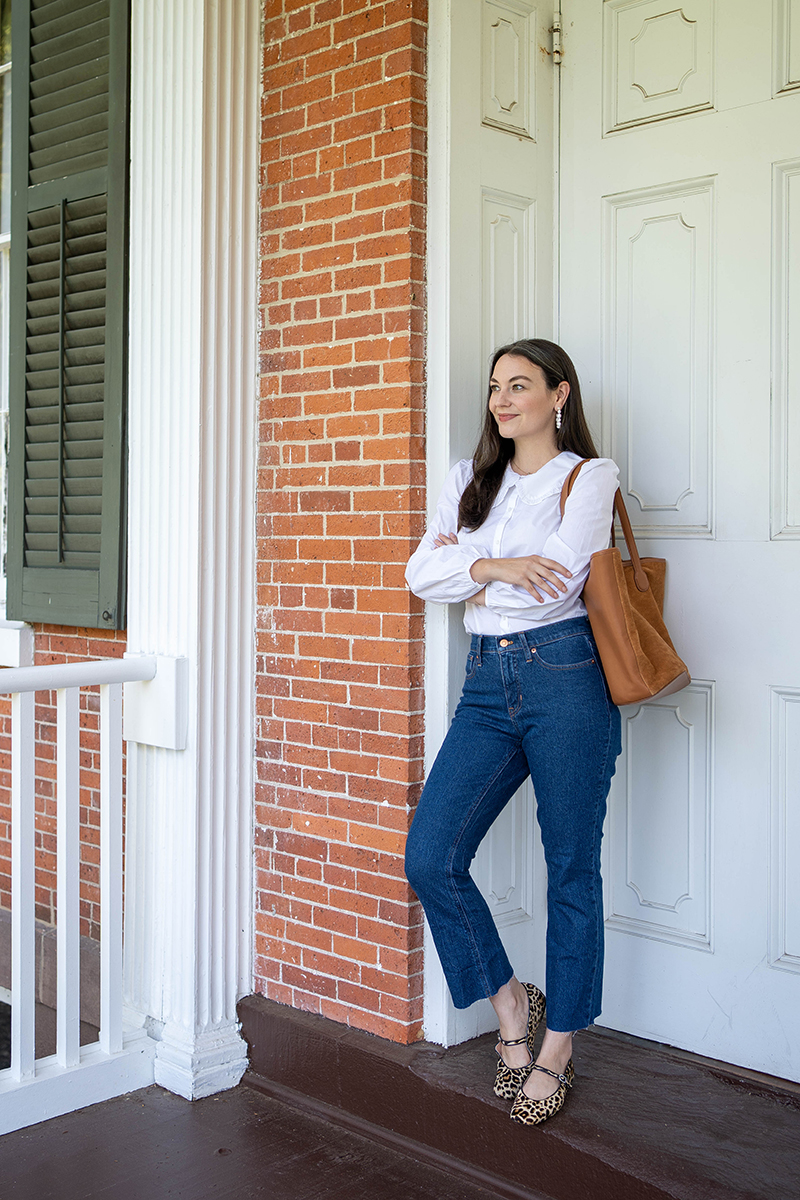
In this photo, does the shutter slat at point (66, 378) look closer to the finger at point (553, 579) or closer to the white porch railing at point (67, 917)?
the white porch railing at point (67, 917)

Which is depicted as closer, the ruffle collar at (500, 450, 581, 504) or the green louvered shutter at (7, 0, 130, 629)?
the ruffle collar at (500, 450, 581, 504)

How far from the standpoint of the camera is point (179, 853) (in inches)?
125

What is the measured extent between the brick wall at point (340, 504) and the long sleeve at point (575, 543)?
41cm

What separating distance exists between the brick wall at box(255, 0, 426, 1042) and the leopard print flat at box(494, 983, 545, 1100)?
302mm

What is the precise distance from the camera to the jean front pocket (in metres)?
2.50

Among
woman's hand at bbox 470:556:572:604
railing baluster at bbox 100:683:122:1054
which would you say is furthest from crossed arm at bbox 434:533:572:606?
railing baluster at bbox 100:683:122:1054

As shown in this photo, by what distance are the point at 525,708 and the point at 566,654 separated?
0.49 feet

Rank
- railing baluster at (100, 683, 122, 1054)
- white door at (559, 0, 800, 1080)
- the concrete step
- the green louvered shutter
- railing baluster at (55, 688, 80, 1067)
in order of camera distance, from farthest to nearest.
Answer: the green louvered shutter < railing baluster at (100, 683, 122, 1054) < railing baluster at (55, 688, 80, 1067) < white door at (559, 0, 800, 1080) < the concrete step

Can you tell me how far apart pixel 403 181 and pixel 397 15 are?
42cm

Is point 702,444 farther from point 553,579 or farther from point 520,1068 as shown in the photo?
point 520,1068

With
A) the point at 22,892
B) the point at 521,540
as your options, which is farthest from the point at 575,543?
the point at 22,892

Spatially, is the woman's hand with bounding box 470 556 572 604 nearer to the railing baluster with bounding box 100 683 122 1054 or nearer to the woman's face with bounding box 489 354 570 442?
the woman's face with bounding box 489 354 570 442

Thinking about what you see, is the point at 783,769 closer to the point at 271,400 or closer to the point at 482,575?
the point at 482,575

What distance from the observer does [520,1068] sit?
2.65 metres
